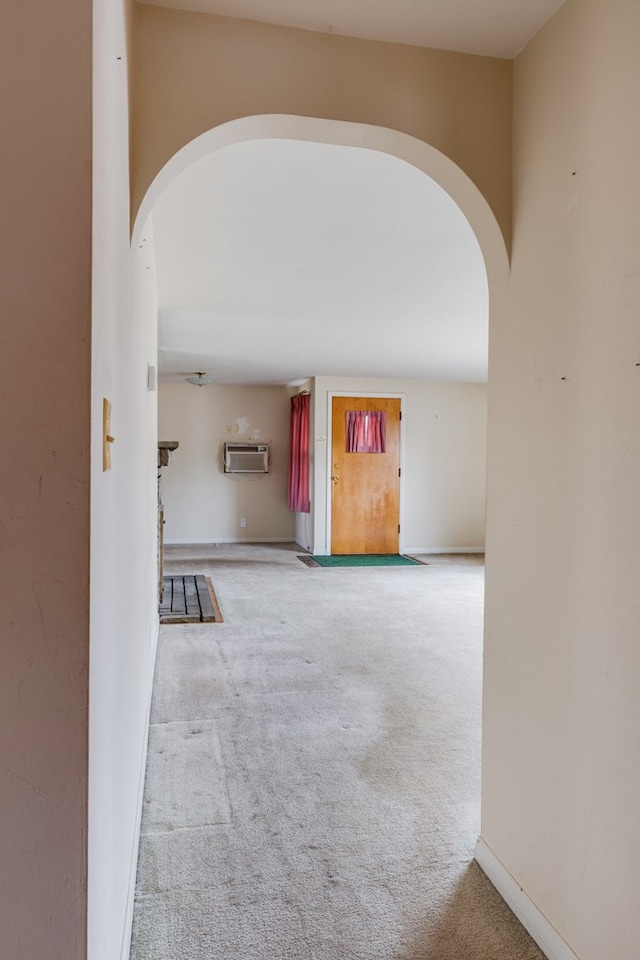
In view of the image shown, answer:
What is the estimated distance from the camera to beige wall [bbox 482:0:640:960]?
3.99 ft

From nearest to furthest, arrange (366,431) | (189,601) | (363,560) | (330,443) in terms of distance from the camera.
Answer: (189,601)
(363,560)
(330,443)
(366,431)

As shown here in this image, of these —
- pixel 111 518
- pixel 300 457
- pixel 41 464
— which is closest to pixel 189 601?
pixel 300 457

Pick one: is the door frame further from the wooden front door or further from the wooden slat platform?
the wooden slat platform

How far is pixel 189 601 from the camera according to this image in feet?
16.3

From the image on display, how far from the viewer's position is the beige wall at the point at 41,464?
2.38ft

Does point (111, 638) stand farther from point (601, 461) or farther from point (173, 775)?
point (173, 775)

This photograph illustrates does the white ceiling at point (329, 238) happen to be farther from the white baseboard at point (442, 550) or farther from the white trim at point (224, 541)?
the white trim at point (224, 541)

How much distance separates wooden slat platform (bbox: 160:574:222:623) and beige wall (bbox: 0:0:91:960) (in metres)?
3.73

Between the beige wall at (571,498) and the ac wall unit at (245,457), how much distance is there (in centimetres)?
667

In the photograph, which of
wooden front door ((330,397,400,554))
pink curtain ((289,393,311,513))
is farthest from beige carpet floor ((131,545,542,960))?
pink curtain ((289,393,311,513))

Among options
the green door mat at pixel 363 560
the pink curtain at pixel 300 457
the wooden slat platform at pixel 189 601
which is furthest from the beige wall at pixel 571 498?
the pink curtain at pixel 300 457

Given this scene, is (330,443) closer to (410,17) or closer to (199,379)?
(199,379)

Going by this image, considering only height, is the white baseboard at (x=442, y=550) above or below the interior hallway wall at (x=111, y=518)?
below

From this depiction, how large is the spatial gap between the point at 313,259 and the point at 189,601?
2.97m
